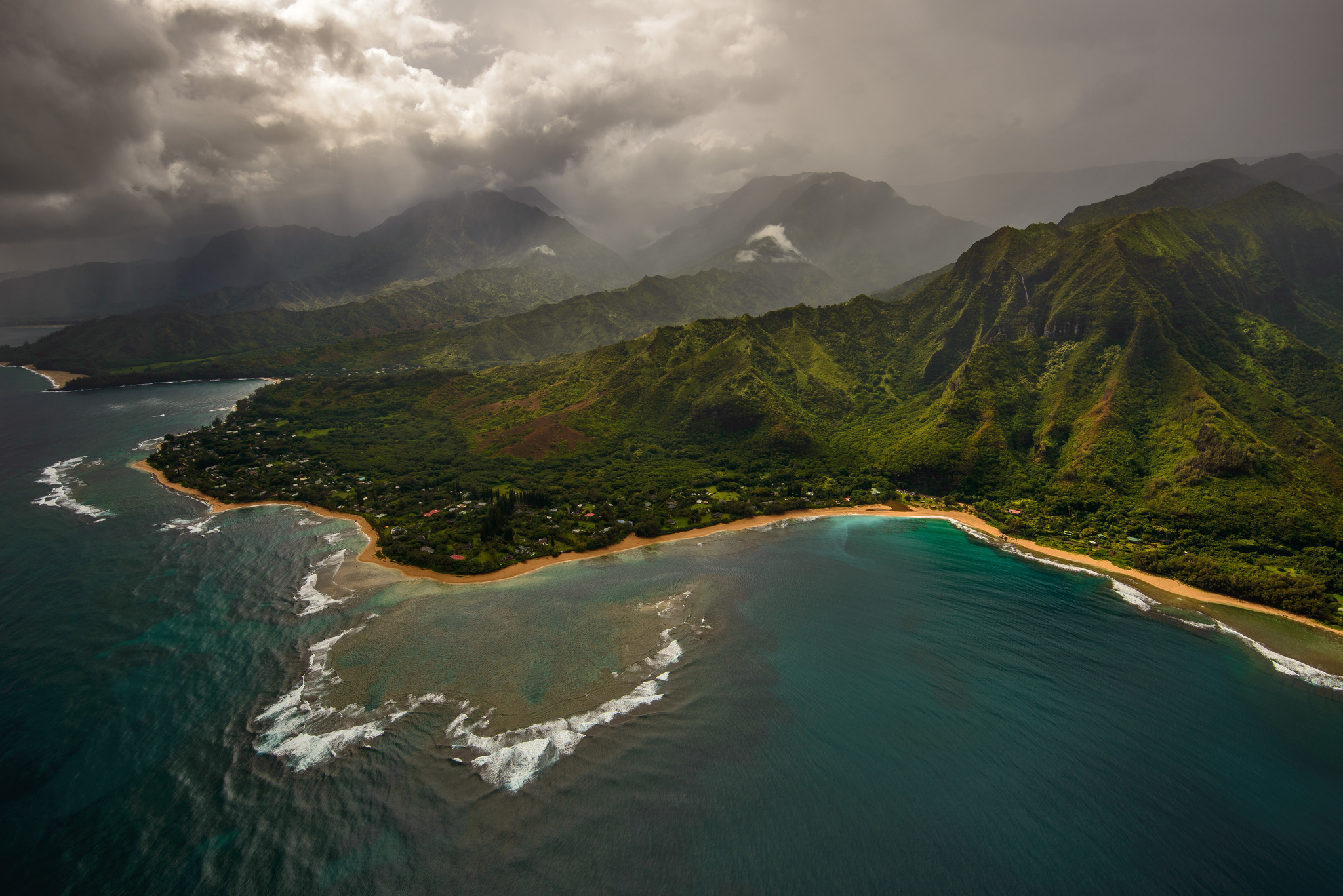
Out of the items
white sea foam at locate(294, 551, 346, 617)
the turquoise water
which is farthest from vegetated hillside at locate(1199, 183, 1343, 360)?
white sea foam at locate(294, 551, 346, 617)

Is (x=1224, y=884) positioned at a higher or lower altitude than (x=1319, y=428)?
lower

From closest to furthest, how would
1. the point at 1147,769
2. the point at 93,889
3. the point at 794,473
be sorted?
the point at 93,889, the point at 1147,769, the point at 794,473

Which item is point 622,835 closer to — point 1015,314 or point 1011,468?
point 1011,468

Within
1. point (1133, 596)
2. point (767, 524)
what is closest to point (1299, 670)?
Result: point (1133, 596)

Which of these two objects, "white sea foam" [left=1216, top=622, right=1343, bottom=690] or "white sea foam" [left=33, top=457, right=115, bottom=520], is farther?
"white sea foam" [left=33, top=457, right=115, bottom=520]

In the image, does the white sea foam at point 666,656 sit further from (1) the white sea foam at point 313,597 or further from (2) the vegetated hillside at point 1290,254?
(2) the vegetated hillside at point 1290,254

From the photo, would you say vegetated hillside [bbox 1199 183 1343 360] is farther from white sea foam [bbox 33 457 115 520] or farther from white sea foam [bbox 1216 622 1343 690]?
white sea foam [bbox 33 457 115 520]

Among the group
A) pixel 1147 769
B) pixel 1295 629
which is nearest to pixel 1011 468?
pixel 1295 629
